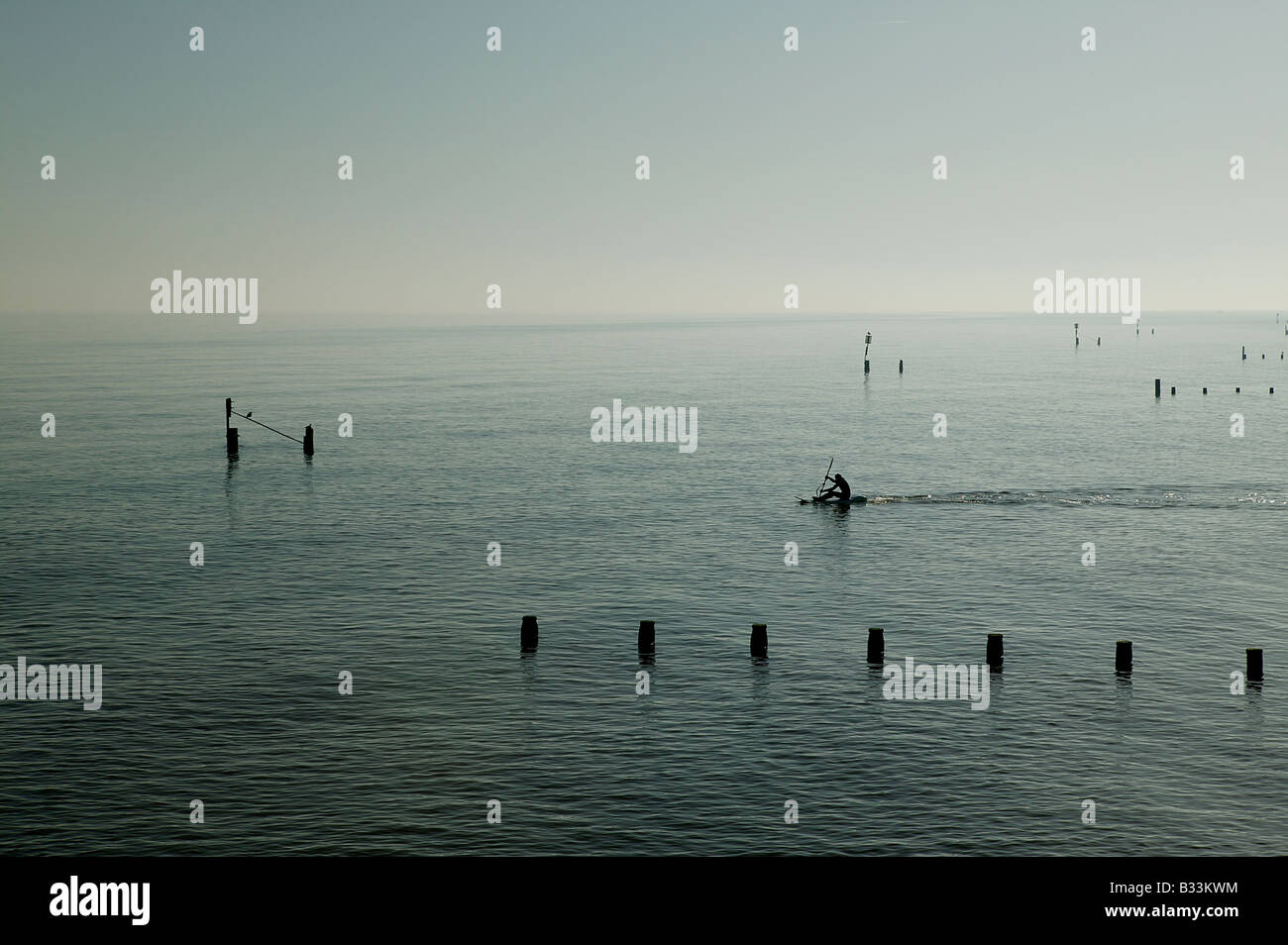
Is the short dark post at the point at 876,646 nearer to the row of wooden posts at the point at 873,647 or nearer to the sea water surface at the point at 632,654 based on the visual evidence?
the row of wooden posts at the point at 873,647

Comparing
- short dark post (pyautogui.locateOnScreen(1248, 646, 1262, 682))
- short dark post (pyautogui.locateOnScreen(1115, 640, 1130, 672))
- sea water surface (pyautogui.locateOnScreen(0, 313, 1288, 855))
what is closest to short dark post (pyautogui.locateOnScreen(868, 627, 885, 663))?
sea water surface (pyautogui.locateOnScreen(0, 313, 1288, 855))

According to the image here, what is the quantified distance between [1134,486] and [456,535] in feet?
174

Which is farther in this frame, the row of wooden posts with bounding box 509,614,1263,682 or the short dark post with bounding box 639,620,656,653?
the short dark post with bounding box 639,620,656,653

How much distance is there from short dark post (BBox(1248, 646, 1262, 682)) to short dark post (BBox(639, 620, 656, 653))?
22335 millimetres

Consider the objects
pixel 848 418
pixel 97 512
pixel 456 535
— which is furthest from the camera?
pixel 848 418

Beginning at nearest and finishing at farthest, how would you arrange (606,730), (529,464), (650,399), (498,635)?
(606,730)
(498,635)
(529,464)
(650,399)

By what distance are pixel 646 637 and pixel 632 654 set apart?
95cm

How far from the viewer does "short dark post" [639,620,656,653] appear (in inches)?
1951

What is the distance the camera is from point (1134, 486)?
313 ft

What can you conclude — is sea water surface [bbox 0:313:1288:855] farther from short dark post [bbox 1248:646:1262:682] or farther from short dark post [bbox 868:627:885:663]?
short dark post [bbox 1248:646:1262:682]

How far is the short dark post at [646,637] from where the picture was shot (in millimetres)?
49562
